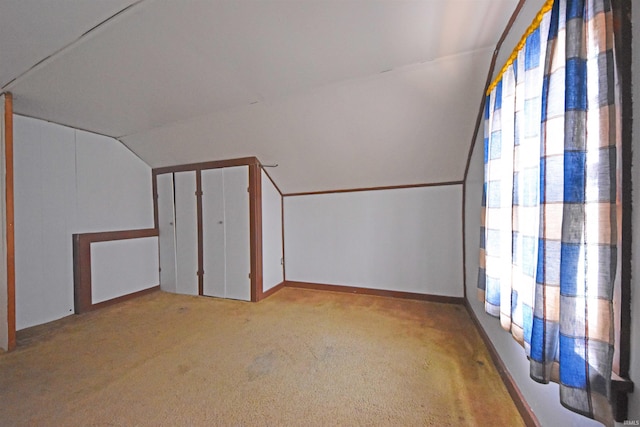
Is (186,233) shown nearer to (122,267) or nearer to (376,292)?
(122,267)

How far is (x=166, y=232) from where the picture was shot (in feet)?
10.9

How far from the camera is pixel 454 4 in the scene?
1.18 metres

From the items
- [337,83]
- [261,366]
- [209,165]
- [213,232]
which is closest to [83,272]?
[213,232]

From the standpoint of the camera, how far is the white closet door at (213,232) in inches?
118

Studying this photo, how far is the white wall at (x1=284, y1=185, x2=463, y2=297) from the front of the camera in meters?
2.65

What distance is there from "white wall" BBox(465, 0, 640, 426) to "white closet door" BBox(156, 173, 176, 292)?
11.9ft

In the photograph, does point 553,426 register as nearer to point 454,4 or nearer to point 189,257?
point 454,4

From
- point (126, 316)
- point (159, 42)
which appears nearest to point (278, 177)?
point (159, 42)

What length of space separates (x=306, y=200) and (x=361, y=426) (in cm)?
252

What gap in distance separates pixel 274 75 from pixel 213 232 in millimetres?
2121

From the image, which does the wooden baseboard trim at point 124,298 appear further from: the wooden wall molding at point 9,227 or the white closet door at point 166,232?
the wooden wall molding at point 9,227

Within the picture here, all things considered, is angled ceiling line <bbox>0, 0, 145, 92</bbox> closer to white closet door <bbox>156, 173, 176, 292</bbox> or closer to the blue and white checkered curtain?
white closet door <bbox>156, 173, 176, 292</bbox>

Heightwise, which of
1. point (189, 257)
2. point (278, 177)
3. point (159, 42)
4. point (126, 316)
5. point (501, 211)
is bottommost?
point (126, 316)

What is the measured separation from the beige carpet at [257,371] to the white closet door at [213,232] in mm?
602
